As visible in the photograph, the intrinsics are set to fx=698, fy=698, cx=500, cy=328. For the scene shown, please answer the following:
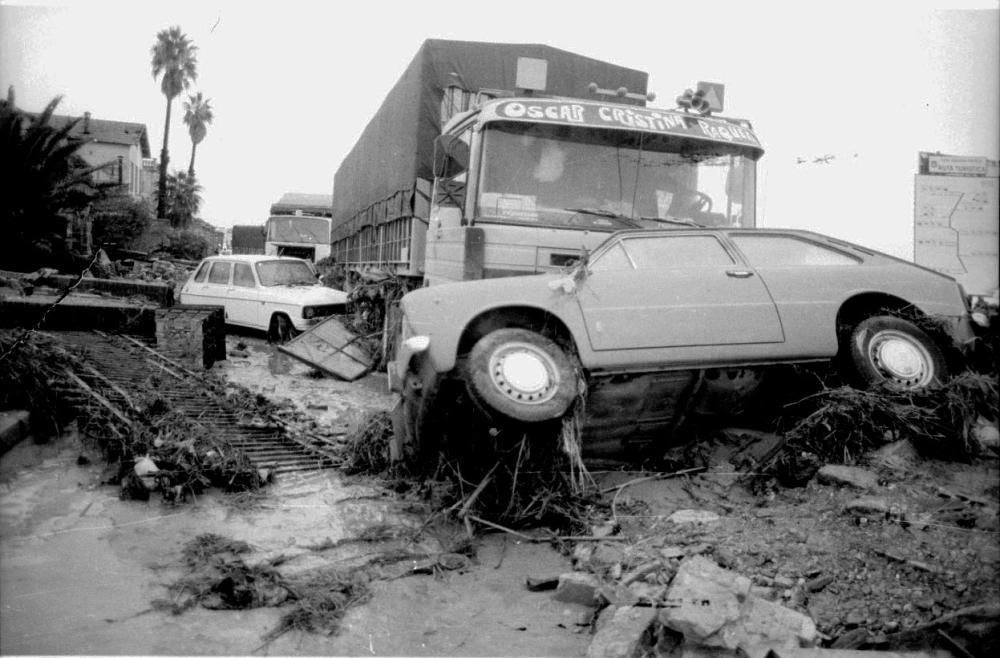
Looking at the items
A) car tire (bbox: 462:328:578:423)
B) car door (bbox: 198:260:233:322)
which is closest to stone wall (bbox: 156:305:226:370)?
car door (bbox: 198:260:233:322)

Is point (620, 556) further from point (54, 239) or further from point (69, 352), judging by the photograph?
point (69, 352)

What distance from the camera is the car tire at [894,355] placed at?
4676 mm

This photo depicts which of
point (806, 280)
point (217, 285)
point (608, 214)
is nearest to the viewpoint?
point (806, 280)

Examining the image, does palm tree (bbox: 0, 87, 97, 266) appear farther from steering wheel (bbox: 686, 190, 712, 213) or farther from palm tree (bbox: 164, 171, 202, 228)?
palm tree (bbox: 164, 171, 202, 228)

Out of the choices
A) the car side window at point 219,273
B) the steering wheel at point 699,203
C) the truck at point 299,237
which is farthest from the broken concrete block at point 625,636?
the truck at point 299,237

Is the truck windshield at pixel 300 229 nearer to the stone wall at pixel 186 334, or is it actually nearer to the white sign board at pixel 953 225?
the stone wall at pixel 186 334

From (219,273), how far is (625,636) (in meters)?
11.9

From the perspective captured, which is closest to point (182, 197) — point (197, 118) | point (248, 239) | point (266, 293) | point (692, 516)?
point (197, 118)

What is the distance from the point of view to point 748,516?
434cm

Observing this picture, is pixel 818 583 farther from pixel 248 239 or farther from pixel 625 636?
pixel 248 239

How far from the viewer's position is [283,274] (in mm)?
12672

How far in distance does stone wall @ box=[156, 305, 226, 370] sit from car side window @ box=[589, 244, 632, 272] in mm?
6430

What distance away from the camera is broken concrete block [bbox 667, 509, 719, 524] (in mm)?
4387

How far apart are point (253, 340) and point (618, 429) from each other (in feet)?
31.2
